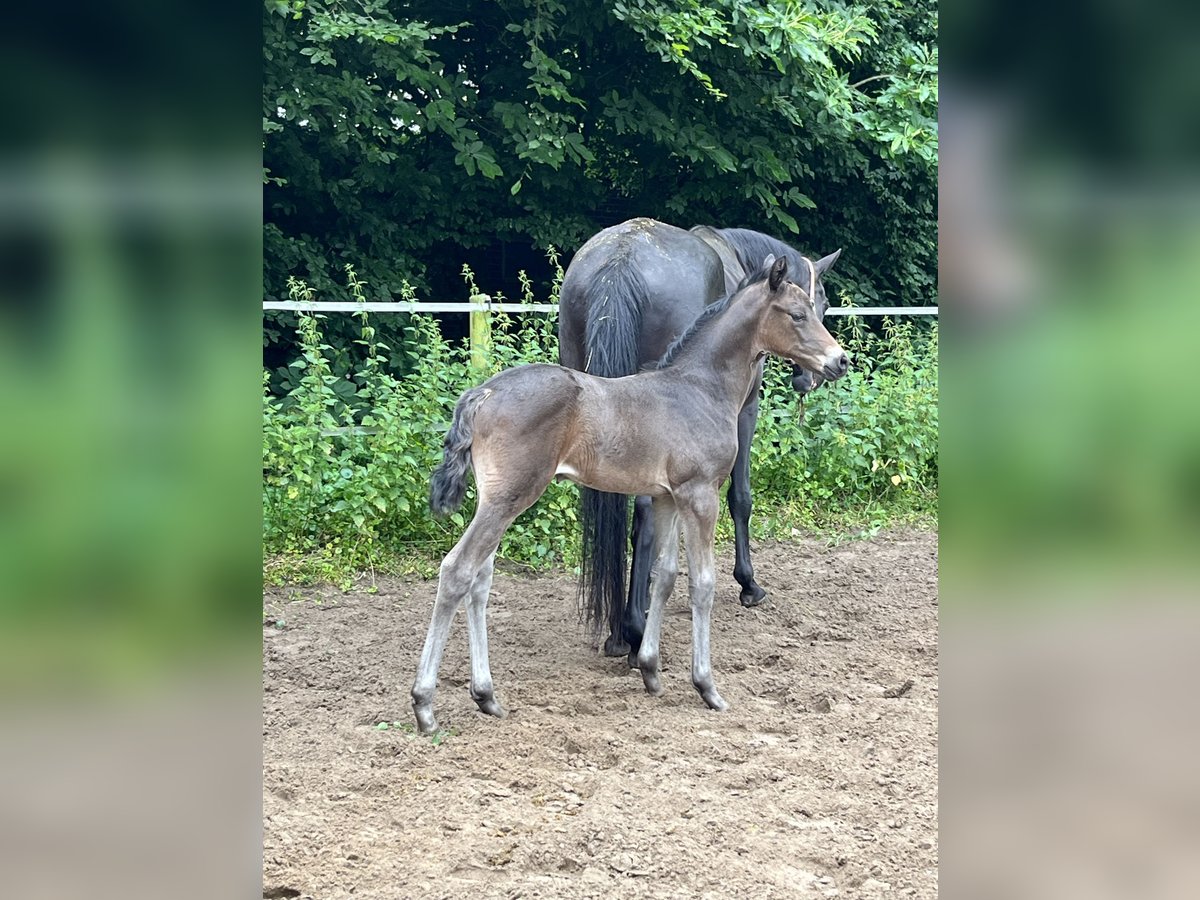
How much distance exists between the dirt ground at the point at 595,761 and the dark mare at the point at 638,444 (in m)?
0.27

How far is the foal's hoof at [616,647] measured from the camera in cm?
493

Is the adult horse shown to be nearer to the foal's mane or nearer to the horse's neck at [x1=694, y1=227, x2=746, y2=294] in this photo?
the horse's neck at [x1=694, y1=227, x2=746, y2=294]

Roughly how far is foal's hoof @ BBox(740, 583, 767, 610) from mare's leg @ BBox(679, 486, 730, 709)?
5.67 feet

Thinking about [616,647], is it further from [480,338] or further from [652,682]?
[480,338]

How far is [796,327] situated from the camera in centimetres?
445

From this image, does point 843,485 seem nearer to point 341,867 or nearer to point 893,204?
point 893,204

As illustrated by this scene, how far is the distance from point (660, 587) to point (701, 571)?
0.71ft

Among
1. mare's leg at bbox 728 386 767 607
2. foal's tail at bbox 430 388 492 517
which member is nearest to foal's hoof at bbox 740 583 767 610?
mare's leg at bbox 728 386 767 607

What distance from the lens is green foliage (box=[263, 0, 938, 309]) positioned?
9.08 metres

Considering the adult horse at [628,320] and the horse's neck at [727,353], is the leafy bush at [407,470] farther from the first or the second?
the horse's neck at [727,353]

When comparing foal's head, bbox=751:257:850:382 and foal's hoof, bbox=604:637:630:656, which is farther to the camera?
foal's hoof, bbox=604:637:630:656

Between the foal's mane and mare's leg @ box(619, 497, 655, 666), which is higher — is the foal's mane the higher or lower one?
the higher one
